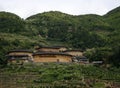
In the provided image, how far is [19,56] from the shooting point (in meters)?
55.0

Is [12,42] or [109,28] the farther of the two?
[109,28]

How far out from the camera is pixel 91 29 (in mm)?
85062

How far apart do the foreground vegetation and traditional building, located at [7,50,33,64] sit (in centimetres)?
678

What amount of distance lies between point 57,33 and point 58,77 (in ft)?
129

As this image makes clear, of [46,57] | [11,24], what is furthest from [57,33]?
[46,57]

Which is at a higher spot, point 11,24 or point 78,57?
point 11,24

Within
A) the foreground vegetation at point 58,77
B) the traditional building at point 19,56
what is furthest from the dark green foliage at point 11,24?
the foreground vegetation at point 58,77

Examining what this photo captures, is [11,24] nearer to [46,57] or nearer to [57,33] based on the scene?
[57,33]

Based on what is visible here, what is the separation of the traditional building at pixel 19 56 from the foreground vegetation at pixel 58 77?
6778mm

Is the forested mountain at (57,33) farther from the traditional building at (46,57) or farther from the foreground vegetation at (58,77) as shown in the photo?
the foreground vegetation at (58,77)

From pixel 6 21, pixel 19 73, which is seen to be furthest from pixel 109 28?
pixel 19 73

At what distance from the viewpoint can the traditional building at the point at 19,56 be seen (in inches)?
2085

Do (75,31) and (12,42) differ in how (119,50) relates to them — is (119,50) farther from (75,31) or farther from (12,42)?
(75,31)

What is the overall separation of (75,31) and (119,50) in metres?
28.5
